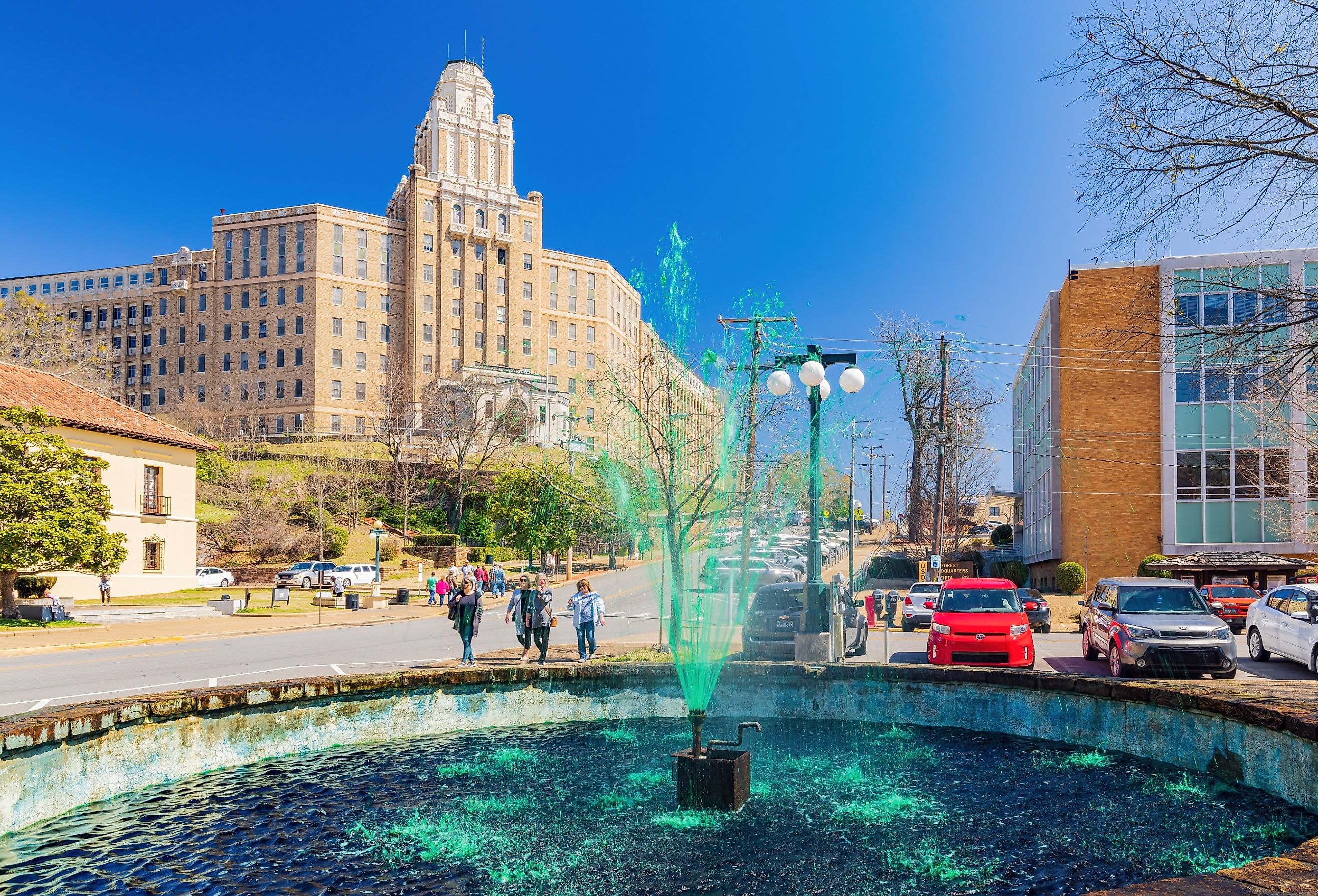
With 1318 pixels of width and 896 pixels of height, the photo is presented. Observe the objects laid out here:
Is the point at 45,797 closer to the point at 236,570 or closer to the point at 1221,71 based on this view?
the point at 1221,71

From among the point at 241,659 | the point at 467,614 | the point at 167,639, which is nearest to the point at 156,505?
the point at 167,639

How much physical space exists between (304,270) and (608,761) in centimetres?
9523

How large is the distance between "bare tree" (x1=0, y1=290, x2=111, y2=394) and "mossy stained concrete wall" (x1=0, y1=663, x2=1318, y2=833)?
58660mm

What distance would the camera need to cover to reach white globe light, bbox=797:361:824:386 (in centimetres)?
1531

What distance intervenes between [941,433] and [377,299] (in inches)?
3016

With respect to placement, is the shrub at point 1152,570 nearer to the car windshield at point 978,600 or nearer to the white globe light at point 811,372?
the car windshield at point 978,600

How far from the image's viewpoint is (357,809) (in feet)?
26.2

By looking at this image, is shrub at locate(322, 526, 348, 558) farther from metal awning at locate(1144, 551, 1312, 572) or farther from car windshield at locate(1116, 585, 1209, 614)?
car windshield at locate(1116, 585, 1209, 614)

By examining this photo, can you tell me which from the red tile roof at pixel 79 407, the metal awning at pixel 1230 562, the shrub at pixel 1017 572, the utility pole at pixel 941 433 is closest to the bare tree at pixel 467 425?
the red tile roof at pixel 79 407

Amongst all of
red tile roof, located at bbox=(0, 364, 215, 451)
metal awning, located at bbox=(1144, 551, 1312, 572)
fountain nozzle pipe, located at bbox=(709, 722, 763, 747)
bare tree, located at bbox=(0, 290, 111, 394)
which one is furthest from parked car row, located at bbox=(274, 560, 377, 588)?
fountain nozzle pipe, located at bbox=(709, 722, 763, 747)

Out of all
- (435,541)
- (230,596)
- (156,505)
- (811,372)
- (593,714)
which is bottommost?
(230,596)

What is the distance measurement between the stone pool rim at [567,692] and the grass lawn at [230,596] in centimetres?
2830

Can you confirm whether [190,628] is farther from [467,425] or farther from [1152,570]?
[467,425]

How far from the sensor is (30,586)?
31359mm
